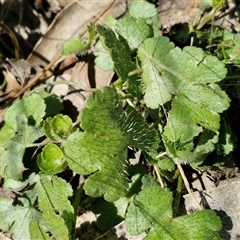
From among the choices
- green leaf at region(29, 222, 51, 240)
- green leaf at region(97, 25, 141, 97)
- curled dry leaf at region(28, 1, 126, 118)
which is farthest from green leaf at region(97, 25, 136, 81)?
green leaf at region(29, 222, 51, 240)

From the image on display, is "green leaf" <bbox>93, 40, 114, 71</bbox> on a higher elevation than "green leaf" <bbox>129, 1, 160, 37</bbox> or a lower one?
lower

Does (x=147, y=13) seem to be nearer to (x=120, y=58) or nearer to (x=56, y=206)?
(x=120, y=58)

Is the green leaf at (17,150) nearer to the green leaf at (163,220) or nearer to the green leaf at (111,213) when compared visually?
the green leaf at (111,213)

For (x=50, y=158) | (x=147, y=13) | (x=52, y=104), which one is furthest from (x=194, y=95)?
(x=52, y=104)

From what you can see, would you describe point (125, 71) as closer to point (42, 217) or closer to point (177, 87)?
point (177, 87)

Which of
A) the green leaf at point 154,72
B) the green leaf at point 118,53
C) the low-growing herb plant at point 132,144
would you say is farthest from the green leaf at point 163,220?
the green leaf at point 118,53

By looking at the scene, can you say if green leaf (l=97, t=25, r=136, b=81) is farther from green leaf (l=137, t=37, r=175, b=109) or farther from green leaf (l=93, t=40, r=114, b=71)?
green leaf (l=93, t=40, r=114, b=71)

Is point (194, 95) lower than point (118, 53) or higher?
A: lower
